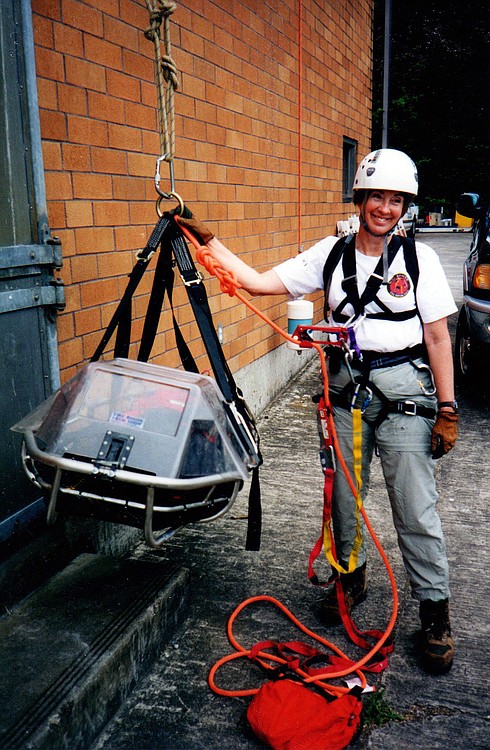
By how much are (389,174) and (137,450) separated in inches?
64.7

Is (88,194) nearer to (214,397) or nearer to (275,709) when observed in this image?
(214,397)

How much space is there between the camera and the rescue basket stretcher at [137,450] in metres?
2.11

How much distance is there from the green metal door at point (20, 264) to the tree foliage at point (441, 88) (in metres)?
30.6

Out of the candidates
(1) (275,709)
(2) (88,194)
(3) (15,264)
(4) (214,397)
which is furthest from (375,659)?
(2) (88,194)

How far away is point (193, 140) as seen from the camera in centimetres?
448

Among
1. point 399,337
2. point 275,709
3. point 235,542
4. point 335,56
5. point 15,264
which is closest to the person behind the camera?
point 275,709

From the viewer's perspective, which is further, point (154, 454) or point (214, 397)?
point (214, 397)

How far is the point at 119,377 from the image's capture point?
2309 mm

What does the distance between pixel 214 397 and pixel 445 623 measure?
4.96ft

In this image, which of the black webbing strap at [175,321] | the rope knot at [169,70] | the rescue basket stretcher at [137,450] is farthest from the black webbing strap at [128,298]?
the rope knot at [169,70]

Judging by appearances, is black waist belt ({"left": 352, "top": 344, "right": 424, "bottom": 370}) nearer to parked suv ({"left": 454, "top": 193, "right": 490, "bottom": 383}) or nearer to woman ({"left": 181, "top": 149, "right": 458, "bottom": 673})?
woman ({"left": 181, "top": 149, "right": 458, "bottom": 673})

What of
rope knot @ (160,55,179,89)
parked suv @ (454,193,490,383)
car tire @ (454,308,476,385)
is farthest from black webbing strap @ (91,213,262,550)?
car tire @ (454,308,476,385)

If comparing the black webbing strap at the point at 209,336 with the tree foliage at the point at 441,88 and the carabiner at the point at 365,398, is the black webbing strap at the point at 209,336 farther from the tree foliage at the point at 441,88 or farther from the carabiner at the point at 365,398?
the tree foliage at the point at 441,88

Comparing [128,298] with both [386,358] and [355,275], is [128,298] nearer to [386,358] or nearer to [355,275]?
[355,275]
